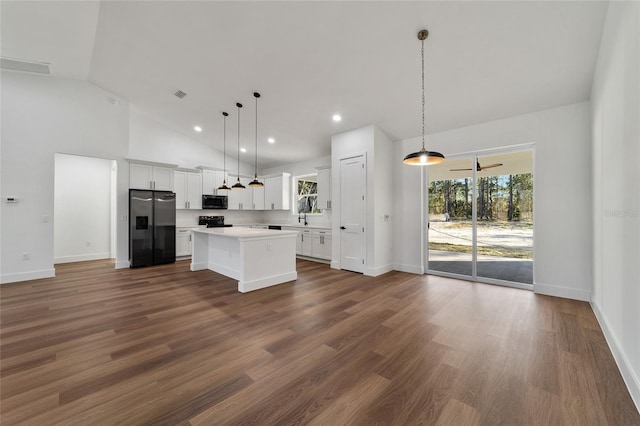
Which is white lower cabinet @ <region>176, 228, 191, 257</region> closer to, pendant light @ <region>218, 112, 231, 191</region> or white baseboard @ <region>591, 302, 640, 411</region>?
pendant light @ <region>218, 112, 231, 191</region>

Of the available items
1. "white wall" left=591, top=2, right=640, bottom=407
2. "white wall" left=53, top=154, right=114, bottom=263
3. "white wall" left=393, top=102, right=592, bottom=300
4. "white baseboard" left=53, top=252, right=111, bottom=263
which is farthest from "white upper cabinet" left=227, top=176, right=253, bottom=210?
"white wall" left=591, top=2, right=640, bottom=407

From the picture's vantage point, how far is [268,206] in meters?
8.02

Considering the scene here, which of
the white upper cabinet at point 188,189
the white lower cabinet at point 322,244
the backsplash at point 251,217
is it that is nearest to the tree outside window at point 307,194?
the backsplash at point 251,217

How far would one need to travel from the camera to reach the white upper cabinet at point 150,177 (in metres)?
5.80

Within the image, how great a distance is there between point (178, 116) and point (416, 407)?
275 inches

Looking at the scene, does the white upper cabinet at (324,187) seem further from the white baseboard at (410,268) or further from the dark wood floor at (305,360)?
the dark wood floor at (305,360)

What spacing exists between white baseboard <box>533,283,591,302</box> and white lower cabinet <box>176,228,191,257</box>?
745 centimetres

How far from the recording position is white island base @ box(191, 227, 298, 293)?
3908 millimetres

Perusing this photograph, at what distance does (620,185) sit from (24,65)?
329 inches

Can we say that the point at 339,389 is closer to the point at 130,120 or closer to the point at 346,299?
the point at 346,299

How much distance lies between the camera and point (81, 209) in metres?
6.32

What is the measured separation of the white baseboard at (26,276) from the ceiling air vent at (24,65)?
3649 mm

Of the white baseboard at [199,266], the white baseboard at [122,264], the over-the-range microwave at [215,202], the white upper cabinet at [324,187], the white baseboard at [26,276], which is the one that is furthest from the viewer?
the over-the-range microwave at [215,202]

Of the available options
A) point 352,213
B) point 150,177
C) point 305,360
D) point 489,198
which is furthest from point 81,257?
point 489,198
